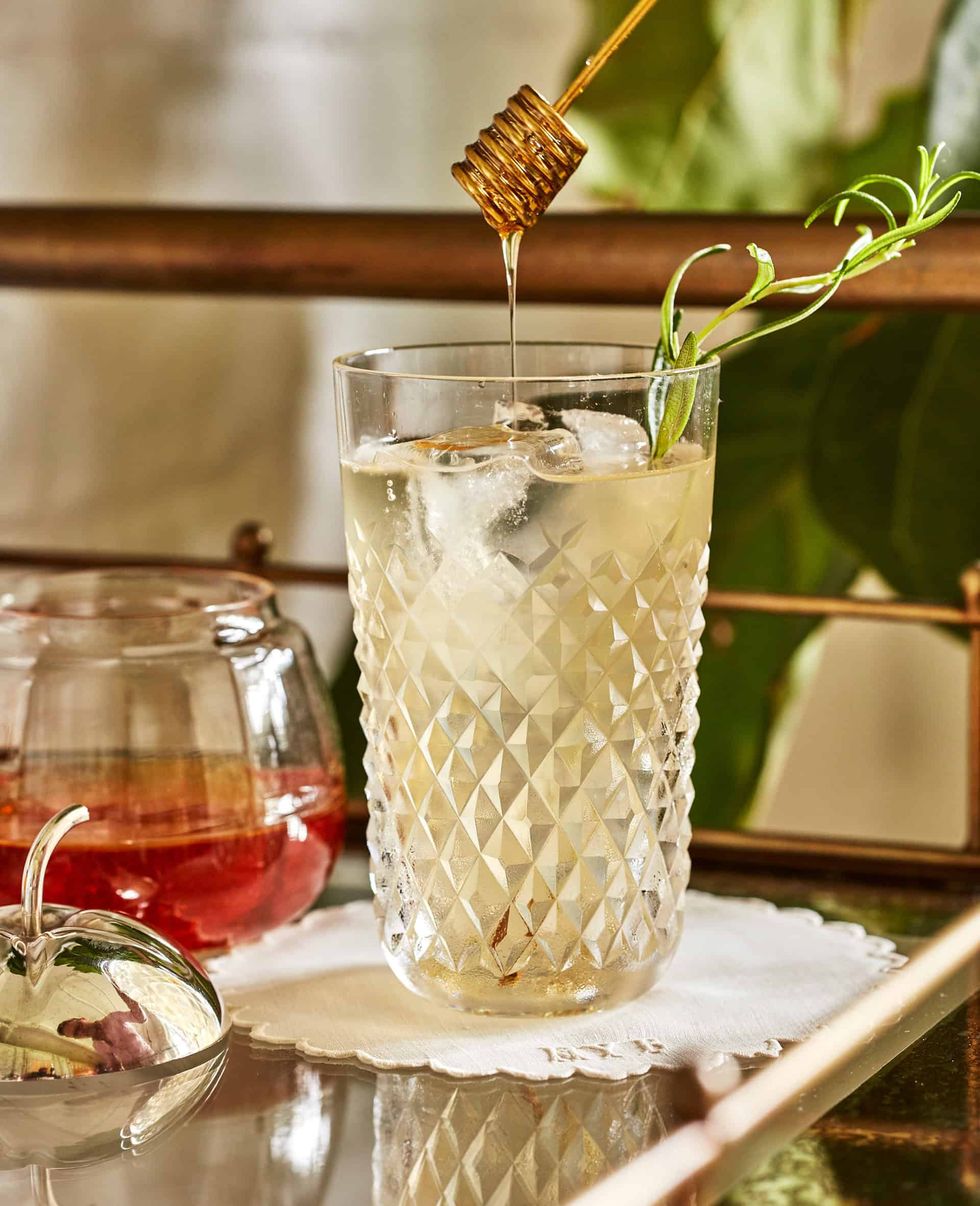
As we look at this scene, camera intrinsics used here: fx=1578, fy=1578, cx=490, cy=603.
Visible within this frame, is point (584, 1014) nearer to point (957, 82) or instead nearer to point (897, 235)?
point (897, 235)

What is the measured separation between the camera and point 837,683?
6.45 ft

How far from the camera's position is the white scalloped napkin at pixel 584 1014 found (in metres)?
0.66

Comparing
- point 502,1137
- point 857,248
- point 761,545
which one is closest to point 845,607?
point 857,248

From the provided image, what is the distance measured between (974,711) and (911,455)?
78cm

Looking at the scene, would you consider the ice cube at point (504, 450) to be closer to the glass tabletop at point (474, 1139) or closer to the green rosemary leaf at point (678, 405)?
the green rosemary leaf at point (678, 405)

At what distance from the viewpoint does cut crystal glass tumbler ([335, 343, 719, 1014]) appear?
66cm

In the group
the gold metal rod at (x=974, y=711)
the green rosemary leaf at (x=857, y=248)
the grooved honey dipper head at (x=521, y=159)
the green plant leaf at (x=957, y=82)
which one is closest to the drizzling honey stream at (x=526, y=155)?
the grooved honey dipper head at (x=521, y=159)

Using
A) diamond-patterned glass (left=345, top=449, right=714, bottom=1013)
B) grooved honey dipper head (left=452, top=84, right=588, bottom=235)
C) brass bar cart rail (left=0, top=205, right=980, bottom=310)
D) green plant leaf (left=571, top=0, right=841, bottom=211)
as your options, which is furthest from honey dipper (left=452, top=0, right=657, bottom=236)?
green plant leaf (left=571, top=0, right=841, bottom=211)

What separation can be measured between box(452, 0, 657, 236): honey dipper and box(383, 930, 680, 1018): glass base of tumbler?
0.33m

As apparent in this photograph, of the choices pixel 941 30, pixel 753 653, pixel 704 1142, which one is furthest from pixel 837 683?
pixel 704 1142

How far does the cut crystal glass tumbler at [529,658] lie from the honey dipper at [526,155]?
8 cm

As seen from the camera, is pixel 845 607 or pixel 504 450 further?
pixel 845 607

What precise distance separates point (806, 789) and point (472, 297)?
1.22m

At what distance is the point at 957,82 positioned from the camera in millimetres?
1527
